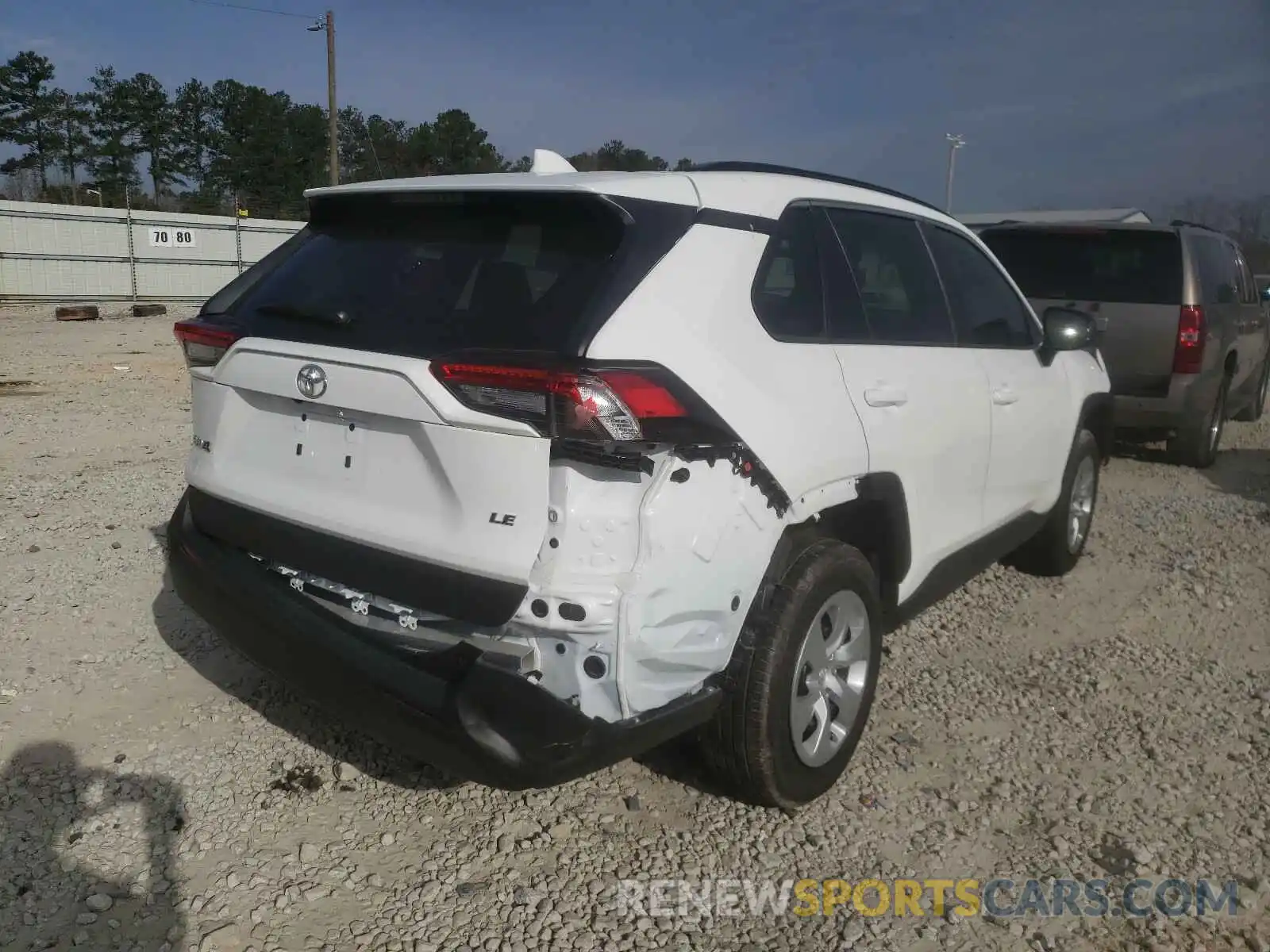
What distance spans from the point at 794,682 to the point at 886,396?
0.96 m

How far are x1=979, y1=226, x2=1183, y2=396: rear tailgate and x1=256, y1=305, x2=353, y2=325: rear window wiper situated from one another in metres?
6.12

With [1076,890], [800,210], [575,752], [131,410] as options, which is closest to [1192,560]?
[1076,890]

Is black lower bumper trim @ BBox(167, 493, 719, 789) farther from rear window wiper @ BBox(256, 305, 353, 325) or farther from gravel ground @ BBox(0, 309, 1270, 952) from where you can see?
rear window wiper @ BBox(256, 305, 353, 325)

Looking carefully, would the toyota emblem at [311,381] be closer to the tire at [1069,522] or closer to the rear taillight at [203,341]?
the rear taillight at [203,341]

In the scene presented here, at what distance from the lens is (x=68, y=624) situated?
4.14 metres

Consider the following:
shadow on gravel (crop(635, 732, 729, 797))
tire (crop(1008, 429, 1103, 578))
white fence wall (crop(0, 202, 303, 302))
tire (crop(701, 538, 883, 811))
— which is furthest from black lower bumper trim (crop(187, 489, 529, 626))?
white fence wall (crop(0, 202, 303, 302))

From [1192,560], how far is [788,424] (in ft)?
13.4

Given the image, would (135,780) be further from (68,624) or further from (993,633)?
(993,633)

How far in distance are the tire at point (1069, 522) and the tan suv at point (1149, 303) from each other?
2.32 metres

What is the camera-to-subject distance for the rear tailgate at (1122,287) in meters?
7.31

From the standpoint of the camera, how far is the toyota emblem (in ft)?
8.45

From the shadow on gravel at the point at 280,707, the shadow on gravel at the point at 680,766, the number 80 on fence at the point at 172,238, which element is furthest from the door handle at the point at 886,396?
the number 80 on fence at the point at 172,238

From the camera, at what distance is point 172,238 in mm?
25000

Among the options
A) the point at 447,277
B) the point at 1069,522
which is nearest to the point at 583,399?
the point at 447,277
